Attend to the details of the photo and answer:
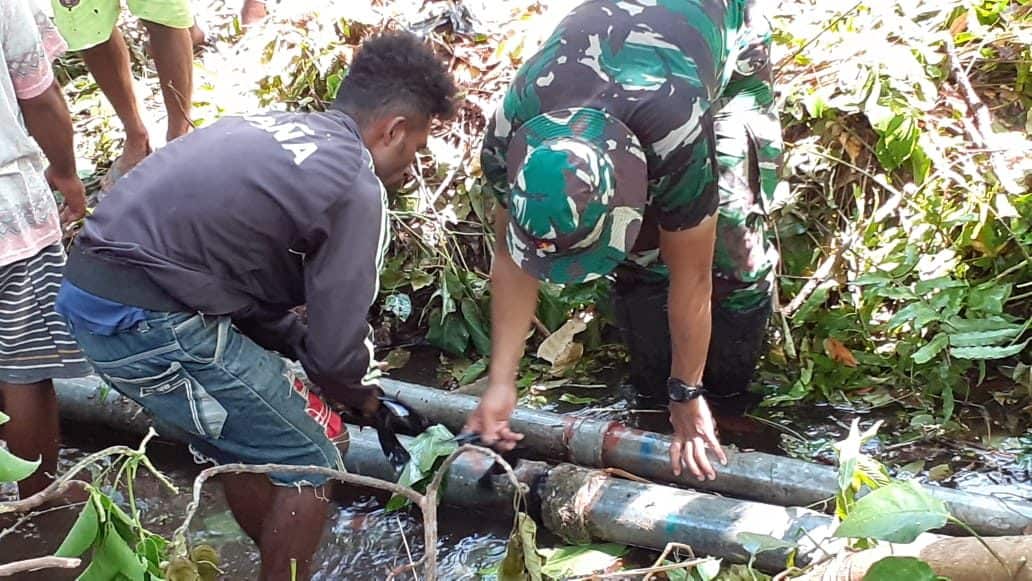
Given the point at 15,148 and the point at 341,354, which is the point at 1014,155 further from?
the point at 15,148

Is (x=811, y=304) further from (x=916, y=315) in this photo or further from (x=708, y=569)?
(x=708, y=569)

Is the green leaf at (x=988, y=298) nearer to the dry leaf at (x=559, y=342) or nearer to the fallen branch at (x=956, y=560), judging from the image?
the dry leaf at (x=559, y=342)

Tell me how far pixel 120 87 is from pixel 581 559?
2896 mm

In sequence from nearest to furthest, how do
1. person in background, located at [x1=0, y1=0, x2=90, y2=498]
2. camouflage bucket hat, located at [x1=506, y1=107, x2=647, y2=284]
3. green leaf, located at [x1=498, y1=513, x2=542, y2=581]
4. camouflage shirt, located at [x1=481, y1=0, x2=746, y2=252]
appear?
green leaf, located at [x1=498, y1=513, x2=542, y2=581] < camouflage bucket hat, located at [x1=506, y1=107, x2=647, y2=284] < camouflage shirt, located at [x1=481, y1=0, x2=746, y2=252] < person in background, located at [x1=0, y1=0, x2=90, y2=498]

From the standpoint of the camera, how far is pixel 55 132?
2977mm

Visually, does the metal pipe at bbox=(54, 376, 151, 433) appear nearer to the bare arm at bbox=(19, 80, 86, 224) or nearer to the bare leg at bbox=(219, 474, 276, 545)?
the bare arm at bbox=(19, 80, 86, 224)

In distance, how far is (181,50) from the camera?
422 cm

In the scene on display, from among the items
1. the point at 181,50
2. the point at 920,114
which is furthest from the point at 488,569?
the point at 181,50

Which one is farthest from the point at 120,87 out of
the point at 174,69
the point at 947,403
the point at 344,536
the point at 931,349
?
the point at 947,403

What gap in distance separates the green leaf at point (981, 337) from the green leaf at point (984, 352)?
0.07 ft

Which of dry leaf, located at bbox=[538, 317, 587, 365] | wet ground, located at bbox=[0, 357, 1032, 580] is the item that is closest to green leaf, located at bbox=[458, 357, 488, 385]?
dry leaf, located at bbox=[538, 317, 587, 365]

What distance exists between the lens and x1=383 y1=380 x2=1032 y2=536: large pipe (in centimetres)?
256

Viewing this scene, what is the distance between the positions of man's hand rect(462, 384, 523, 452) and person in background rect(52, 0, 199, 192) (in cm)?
236

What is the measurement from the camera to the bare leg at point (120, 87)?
167 inches
